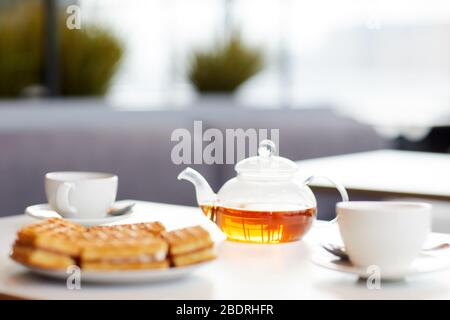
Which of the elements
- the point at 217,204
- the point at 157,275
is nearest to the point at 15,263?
the point at 157,275

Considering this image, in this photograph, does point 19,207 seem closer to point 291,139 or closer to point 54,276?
point 291,139

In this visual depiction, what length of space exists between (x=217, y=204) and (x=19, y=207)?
1348 millimetres

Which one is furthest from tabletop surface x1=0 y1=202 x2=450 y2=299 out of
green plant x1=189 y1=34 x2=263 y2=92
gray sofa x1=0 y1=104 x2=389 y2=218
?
green plant x1=189 y1=34 x2=263 y2=92

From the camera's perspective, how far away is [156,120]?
3.13 metres

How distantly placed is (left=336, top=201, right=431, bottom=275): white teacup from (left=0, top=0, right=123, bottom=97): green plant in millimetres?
3812

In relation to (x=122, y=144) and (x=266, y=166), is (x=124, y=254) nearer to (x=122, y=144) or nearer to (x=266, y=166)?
(x=266, y=166)

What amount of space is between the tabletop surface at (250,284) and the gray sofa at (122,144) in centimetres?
132

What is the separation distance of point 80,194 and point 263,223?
0.35m

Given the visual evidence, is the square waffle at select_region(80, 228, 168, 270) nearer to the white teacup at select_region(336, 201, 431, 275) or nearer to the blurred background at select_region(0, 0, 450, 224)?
the white teacup at select_region(336, 201, 431, 275)

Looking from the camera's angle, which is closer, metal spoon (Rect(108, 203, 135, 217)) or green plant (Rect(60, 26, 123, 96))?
metal spoon (Rect(108, 203, 135, 217))

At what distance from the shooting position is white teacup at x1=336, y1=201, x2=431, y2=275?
1105mm

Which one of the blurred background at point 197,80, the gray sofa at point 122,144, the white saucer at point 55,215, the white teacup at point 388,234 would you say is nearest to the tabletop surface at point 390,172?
the blurred background at point 197,80

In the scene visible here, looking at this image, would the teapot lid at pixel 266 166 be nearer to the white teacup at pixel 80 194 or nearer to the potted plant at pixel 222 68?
the white teacup at pixel 80 194

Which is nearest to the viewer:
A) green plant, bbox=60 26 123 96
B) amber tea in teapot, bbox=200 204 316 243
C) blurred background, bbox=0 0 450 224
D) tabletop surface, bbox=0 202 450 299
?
tabletop surface, bbox=0 202 450 299
